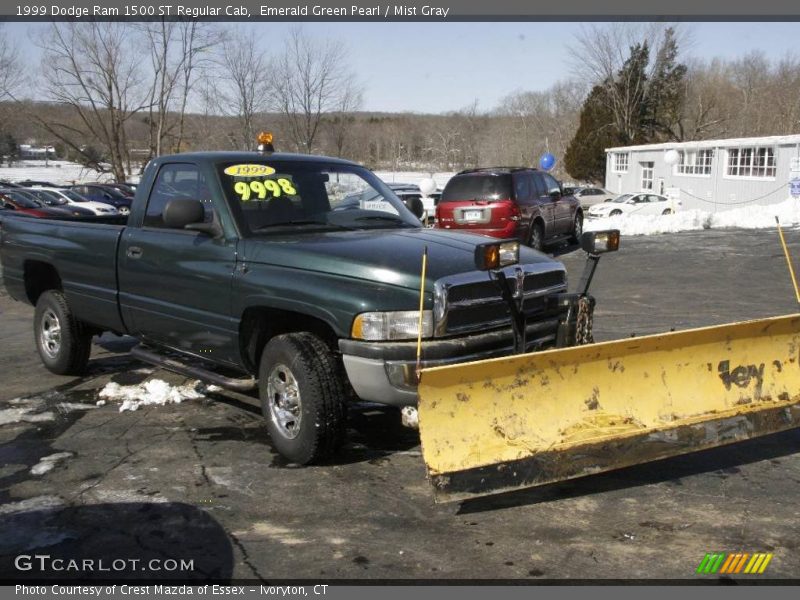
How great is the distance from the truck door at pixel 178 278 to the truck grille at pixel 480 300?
5.10 feet

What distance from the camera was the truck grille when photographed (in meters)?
4.30

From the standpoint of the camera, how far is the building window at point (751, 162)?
1159 inches

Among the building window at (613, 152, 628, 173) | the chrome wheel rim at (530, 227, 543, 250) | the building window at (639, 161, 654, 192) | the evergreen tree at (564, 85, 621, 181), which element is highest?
the evergreen tree at (564, 85, 621, 181)

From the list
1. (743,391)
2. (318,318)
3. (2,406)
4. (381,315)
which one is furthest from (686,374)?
(2,406)

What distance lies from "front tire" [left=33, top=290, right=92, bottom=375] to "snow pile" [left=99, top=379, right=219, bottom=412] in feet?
1.71

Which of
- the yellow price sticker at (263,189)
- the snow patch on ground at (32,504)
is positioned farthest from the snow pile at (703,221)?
the snow patch on ground at (32,504)

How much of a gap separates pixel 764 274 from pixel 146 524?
39.2 ft

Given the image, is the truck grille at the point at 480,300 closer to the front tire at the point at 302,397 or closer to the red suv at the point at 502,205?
the front tire at the point at 302,397

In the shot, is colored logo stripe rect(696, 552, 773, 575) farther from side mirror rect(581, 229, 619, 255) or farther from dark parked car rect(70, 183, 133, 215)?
dark parked car rect(70, 183, 133, 215)

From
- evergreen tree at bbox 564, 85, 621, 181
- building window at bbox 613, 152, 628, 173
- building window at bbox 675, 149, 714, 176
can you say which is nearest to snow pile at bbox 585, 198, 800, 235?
building window at bbox 675, 149, 714, 176

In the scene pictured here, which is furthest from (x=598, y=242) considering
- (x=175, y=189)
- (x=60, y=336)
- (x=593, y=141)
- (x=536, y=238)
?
(x=593, y=141)

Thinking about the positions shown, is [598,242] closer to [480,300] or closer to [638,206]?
[480,300]

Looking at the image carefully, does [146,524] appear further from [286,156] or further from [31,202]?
[31,202]

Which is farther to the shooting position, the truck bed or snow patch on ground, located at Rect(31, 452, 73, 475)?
the truck bed
